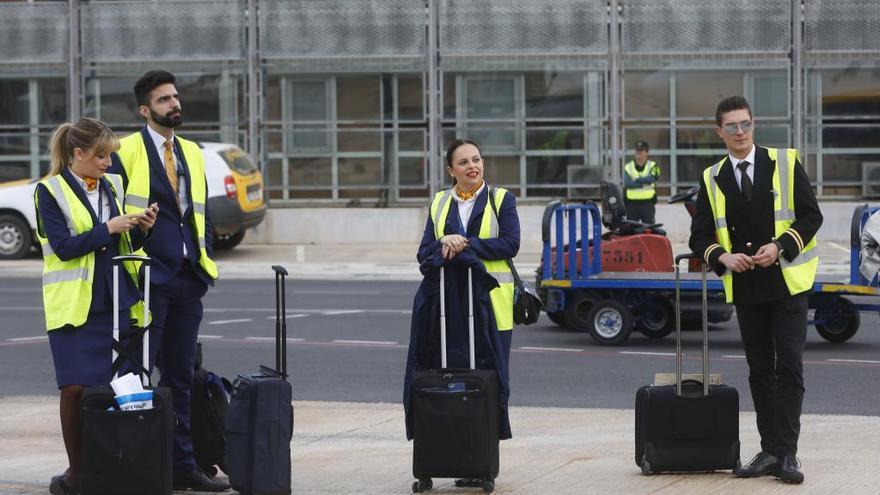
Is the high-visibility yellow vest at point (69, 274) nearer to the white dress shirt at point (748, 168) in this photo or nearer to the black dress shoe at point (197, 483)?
the black dress shoe at point (197, 483)

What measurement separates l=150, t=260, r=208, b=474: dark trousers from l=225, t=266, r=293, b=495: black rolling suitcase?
0.44 meters

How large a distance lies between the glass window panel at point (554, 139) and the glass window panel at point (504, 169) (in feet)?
1.37

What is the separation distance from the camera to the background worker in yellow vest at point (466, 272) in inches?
318

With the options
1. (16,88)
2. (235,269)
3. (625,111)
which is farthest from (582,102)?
(16,88)

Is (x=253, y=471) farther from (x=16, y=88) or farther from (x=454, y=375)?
(x=16, y=88)

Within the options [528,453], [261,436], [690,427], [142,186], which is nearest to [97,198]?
[142,186]

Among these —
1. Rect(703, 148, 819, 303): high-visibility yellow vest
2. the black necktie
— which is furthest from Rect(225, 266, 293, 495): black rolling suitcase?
the black necktie

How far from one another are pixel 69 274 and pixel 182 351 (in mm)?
695

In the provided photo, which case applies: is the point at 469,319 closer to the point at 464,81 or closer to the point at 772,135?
the point at 464,81

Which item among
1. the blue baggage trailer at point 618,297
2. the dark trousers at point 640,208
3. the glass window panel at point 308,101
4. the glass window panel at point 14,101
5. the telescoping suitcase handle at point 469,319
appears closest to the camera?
the telescoping suitcase handle at point 469,319

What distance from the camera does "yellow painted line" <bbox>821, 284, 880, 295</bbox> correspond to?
47.3ft

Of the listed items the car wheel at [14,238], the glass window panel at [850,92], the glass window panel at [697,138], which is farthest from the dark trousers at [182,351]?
the glass window panel at [850,92]

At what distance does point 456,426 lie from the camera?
777 cm

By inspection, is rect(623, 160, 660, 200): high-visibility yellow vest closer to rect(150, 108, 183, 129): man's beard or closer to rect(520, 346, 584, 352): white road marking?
rect(520, 346, 584, 352): white road marking
